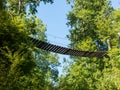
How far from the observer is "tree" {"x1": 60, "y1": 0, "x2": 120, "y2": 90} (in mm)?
27359

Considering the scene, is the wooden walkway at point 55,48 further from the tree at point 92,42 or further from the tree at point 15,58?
the tree at point 15,58

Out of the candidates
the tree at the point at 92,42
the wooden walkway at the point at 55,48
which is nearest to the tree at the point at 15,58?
the wooden walkway at the point at 55,48

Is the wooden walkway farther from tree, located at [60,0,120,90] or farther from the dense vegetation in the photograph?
tree, located at [60,0,120,90]

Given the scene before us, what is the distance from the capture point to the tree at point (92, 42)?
27.4 meters

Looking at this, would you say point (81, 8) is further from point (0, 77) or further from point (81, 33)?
point (0, 77)

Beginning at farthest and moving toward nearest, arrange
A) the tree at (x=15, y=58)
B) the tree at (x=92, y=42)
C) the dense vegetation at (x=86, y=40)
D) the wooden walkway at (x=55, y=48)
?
the tree at (x=92, y=42)
the dense vegetation at (x=86, y=40)
the wooden walkway at (x=55, y=48)
the tree at (x=15, y=58)

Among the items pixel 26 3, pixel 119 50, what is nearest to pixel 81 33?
pixel 119 50

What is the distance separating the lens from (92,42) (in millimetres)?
31219

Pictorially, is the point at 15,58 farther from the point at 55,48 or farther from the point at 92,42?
the point at 92,42

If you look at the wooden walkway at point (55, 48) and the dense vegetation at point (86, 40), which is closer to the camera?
the wooden walkway at point (55, 48)

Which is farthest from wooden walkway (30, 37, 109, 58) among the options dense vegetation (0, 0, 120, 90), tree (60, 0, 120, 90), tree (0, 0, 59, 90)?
tree (0, 0, 59, 90)

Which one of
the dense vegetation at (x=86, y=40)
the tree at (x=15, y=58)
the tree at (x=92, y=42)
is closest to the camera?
the tree at (x=15, y=58)

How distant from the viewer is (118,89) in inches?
967

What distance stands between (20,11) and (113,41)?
29.2ft
